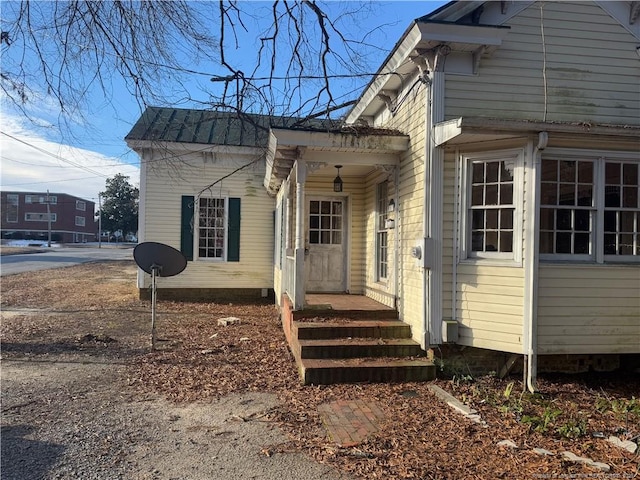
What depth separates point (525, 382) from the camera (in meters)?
5.57

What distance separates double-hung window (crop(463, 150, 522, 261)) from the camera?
5676 millimetres

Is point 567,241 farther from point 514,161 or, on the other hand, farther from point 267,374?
point 267,374

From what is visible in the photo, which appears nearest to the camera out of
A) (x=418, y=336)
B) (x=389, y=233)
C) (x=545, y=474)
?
(x=545, y=474)

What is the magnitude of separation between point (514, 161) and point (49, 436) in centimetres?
592

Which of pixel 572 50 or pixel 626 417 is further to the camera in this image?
pixel 572 50

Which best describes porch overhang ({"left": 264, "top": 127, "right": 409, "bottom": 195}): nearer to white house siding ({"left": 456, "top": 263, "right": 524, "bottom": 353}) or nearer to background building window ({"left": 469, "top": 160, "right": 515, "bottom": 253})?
background building window ({"left": 469, "top": 160, "right": 515, "bottom": 253})

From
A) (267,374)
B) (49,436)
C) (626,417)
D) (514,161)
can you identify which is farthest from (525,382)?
(49,436)

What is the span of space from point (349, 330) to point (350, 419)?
203cm

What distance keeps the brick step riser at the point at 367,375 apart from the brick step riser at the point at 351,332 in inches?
31.8

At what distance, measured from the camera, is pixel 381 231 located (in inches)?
323

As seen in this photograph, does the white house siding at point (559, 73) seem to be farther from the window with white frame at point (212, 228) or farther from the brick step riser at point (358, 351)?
the window with white frame at point (212, 228)

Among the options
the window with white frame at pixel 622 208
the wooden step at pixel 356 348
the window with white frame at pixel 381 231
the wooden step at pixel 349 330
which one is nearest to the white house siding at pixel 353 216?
the window with white frame at pixel 381 231

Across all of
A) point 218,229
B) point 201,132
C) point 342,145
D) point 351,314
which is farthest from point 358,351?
point 201,132

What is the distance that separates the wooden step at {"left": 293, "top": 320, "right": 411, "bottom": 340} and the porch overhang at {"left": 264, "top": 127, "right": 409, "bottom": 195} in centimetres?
251
